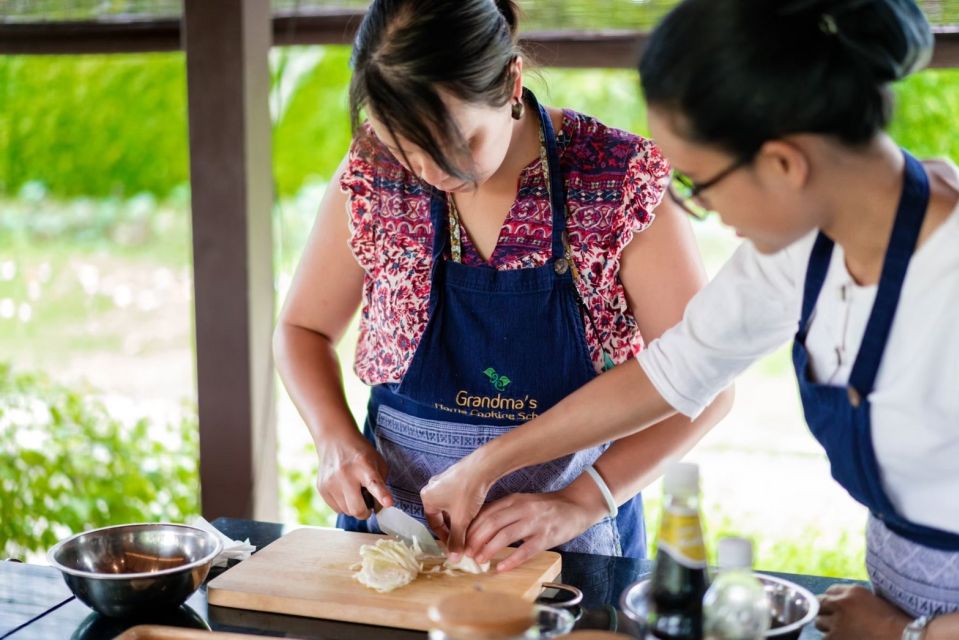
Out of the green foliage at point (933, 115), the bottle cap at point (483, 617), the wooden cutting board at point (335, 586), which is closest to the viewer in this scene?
the bottle cap at point (483, 617)

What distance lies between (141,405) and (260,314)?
9.32ft

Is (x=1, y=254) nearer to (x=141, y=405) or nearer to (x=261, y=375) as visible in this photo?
(x=141, y=405)

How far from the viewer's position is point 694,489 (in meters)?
1.28

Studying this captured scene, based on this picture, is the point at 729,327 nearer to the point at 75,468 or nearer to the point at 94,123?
the point at 75,468

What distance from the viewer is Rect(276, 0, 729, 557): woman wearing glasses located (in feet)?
6.48

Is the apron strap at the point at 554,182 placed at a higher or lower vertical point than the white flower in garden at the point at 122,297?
higher

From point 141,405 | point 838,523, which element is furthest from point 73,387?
point 838,523

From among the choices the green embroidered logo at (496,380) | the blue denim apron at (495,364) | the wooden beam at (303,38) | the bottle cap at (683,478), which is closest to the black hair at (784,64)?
the bottle cap at (683,478)

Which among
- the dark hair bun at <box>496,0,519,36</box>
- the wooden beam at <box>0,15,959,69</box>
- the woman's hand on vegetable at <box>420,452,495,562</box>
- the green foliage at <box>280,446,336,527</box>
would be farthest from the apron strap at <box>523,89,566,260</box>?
the green foliage at <box>280,446,336,527</box>

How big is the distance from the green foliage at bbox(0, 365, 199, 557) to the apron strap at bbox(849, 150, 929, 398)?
328 cm

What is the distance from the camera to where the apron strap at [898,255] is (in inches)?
54.6

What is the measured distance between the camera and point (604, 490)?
197cm

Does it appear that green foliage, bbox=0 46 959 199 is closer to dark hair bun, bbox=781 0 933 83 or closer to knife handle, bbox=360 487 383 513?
knife handle, bbox=360 487 383 513

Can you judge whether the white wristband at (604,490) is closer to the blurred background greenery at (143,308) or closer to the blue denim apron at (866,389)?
the blue denim apron at (866,389)
